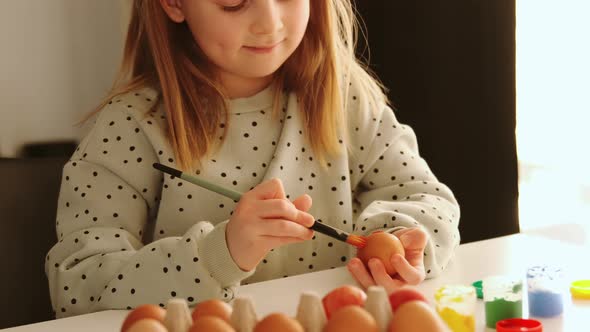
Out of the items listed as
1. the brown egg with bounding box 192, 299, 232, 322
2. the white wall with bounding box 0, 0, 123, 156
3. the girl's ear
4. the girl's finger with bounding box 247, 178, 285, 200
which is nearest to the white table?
the girl's finger with bounding box 247, 178, 285, 200

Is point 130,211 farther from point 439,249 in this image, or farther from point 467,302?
point 467,302

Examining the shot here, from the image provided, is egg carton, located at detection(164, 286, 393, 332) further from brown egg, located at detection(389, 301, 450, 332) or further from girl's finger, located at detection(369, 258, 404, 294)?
girl's finger, located at detection(369, 258, 404, 294)

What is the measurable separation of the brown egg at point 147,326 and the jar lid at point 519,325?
0.35m

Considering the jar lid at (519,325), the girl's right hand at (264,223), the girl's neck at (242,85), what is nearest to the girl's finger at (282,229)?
the girl's right hand at (264,223)

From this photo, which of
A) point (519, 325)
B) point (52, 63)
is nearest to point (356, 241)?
point (519, 325)

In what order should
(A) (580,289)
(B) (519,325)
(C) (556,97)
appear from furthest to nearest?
(C) (556,97)
(A) (580,289)
(B) (519,325)

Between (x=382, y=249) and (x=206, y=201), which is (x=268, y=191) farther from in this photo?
(x=206, y=201)

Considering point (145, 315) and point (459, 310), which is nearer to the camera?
point (145, 315)

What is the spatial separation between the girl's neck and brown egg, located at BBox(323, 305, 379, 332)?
76 cm

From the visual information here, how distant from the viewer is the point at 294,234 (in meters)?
1.03

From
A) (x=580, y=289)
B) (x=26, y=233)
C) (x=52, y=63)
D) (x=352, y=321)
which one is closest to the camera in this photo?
(x=352, y=321)

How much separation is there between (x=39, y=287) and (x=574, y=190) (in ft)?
5.42

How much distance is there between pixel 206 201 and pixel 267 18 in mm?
296

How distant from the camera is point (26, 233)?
4.45 feet
